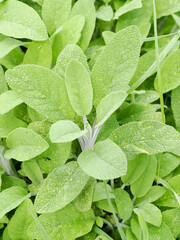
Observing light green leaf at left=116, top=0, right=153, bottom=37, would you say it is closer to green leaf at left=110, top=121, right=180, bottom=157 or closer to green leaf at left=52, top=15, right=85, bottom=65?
green leaf at left=52, top=15, right=85, bottom=65

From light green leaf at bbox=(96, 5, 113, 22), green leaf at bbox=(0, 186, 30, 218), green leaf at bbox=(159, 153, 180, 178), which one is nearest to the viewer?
green leaf at bbox=(0, 186, 30, 218)

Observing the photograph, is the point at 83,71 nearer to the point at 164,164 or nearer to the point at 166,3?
the point at 164,164

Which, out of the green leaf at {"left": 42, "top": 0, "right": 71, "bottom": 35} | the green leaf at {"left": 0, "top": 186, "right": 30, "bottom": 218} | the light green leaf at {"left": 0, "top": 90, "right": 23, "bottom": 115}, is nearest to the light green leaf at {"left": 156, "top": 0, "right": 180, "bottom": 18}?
the green leaf at {"left": 42, "top": 0, "right": 71, "bottom": 35}

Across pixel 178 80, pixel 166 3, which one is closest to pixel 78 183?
pixel 178 80

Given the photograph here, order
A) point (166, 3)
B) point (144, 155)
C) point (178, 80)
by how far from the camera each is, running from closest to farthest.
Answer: point (144, 155), point (178, 80), point (166, 3)

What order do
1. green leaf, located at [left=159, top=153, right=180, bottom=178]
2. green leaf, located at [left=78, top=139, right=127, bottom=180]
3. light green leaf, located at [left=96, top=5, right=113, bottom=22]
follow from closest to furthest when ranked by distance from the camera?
green leaf, located at [left=78, top=139, right=127, bottom=180], green leaf, located at [left=159, top=153, right=180, bottom=178], light green leaf, located at [left=96, top=5, right=113, bottom=22]

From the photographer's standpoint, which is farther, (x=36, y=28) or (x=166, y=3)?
(x=166, y=3)

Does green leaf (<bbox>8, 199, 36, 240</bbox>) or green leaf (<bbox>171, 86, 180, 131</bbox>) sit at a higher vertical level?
green leaf (<bbox>171, 86, 180, 131</bbox>)
